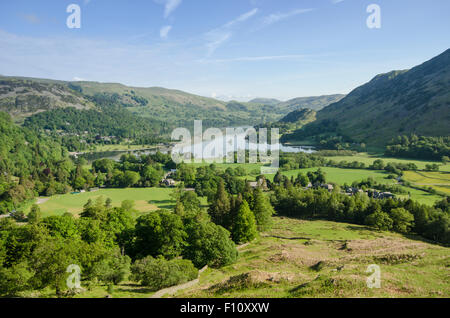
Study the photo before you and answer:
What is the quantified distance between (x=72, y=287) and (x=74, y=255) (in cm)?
343

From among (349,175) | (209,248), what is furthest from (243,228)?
(349,175)

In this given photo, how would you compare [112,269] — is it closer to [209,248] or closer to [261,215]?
[209,248]

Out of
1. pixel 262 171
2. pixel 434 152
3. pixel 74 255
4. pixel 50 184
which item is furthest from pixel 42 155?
pixel 434 152

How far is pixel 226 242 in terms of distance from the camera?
39406 millimetres

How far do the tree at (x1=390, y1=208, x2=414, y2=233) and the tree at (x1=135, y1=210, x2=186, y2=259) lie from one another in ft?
154

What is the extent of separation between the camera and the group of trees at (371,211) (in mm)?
53775

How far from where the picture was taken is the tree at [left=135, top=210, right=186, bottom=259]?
40.4 metres

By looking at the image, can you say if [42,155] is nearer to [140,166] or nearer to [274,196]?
[140,166]

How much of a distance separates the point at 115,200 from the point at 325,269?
270 feet

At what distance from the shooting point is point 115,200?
9419cm

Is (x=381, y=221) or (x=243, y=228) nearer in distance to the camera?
(x=243, y=228)

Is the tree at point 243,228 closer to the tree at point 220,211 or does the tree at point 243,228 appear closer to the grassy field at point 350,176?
the tree at point 220,211

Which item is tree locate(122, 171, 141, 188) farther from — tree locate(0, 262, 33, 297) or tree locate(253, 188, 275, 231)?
tree locate(0, 262, 33, 297)

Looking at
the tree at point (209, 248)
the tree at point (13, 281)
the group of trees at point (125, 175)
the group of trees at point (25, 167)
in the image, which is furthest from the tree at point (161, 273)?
the group of trees at point (125, 175)
